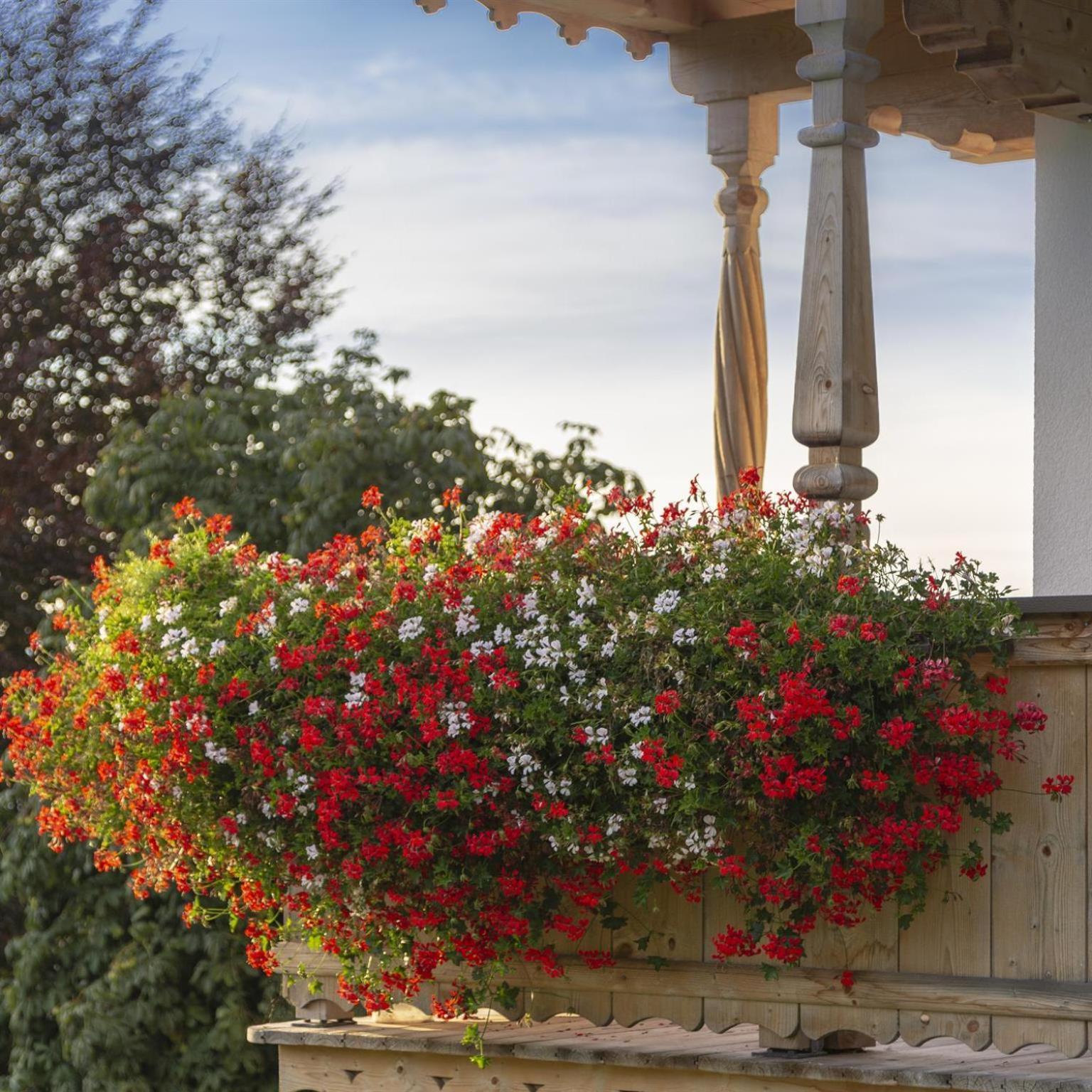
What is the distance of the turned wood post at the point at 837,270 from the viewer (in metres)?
4.86

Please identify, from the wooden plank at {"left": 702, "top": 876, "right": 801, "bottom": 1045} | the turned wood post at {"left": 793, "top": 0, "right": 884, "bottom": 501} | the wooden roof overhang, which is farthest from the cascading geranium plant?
the wooden roof overhang

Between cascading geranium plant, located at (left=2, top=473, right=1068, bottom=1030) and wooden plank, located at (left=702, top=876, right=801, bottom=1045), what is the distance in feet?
0.36

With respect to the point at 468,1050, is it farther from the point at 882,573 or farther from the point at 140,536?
the point at 140,536

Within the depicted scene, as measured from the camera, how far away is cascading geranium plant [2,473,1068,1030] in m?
4.18

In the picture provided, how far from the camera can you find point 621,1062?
4.79 metres

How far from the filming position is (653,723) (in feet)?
14.0

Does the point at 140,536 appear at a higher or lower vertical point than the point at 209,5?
lower

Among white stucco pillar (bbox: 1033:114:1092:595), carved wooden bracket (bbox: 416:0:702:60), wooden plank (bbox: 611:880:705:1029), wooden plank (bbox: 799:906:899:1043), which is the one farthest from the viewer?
carved wooden bracket (bbox: 416:0:702:60)

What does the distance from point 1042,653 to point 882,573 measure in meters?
0.39

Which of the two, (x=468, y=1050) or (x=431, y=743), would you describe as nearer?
(x=431, y=743)

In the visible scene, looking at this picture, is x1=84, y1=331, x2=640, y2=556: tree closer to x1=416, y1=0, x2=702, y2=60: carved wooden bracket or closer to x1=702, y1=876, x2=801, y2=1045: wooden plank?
x1=416, y1=0, x2=702, y2=60: carved wooden bracket

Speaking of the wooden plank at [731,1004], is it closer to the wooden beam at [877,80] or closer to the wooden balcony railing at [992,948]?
the wooden balcony railing at [992,948]

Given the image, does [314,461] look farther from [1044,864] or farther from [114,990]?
[1044,864]

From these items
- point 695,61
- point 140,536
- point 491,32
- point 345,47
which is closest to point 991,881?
point 695,61
